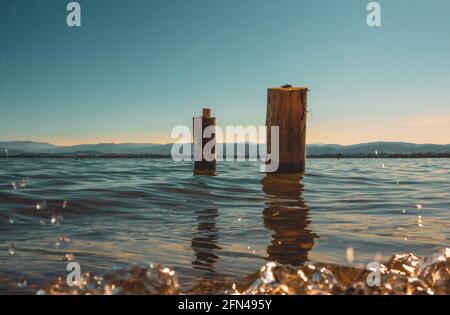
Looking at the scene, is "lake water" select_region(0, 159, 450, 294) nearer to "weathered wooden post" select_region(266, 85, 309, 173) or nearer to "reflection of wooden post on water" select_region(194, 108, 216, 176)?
"weathered wooden post" select_region(266, 85, 309, 173)

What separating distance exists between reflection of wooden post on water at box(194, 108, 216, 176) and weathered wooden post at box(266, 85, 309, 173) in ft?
8.01

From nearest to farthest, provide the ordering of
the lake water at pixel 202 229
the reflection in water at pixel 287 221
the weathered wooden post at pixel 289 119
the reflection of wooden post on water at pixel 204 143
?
the lake water at pixel 202 229 → the reflection in water at pixel 287 221 → the weathered wooden post at pixel 289 119 → the reflection of wooden post on water at pixel 204 143

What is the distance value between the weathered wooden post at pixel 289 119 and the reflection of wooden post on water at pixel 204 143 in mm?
2442

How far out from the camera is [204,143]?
43.4 feet

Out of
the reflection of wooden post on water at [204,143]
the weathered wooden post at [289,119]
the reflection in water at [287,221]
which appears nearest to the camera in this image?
the reflection in water at [287,221]

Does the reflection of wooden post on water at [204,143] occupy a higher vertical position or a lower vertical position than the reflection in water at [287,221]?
higher

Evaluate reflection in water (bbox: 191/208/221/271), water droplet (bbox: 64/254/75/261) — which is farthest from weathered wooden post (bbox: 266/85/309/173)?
water droplet (bbox: 64/254/75/261)

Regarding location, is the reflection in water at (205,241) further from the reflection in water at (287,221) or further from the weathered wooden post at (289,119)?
the weathered wooden post at (289,119)

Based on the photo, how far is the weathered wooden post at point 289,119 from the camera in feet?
35.7

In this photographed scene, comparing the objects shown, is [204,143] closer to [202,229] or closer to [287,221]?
[287,221]

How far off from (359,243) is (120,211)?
13.0ft

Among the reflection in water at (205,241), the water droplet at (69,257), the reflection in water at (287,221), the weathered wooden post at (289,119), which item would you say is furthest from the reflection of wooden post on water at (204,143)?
the water droplet at (69,257)
